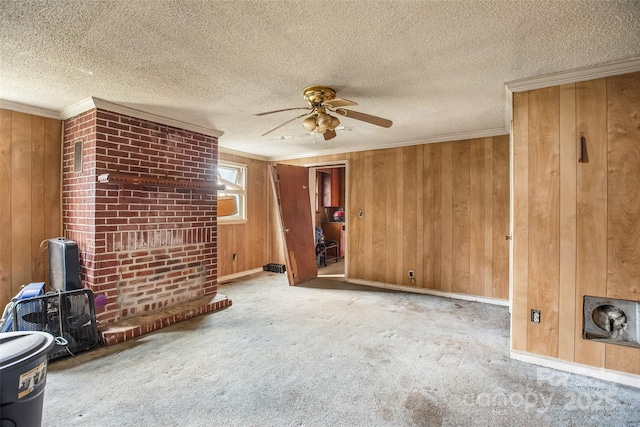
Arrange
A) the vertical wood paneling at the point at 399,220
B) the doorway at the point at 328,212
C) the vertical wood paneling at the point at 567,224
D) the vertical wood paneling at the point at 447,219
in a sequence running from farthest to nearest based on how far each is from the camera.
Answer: the doorway at the point at 328,212 → the vertical wood paneling at the point at 399,220 → the vertical wood paneling at the point at 447,219 → the vertical wood paneling at the point at 567,224

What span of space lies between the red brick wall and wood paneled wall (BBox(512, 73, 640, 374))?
3.33 m

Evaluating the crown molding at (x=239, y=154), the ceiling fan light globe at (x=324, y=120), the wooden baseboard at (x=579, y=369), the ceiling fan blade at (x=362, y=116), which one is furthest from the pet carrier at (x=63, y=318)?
the wooden baseboard at (x=579, y=369)

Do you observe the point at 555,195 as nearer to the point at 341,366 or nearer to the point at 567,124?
the point at 567,124

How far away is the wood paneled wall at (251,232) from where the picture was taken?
16.5 ft

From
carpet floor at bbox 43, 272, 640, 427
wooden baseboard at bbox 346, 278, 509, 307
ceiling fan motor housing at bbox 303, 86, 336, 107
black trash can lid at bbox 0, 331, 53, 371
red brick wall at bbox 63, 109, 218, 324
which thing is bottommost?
carpet floor at bbox 43, 272, 640, 427

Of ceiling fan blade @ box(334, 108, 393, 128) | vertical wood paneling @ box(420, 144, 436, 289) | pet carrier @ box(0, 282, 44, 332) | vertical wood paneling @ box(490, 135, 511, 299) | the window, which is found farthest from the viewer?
the window

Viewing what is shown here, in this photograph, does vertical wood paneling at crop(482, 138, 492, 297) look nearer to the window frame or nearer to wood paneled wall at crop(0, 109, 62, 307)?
the window frame

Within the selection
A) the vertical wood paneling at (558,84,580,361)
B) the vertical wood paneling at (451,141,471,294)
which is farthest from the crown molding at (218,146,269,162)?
the vertical wood paneling at (558,84,580,361)

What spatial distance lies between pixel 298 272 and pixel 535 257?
130 inches

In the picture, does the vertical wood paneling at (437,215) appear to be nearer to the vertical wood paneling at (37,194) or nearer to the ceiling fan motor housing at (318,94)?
the ceiling fan motor housing at (318,94)

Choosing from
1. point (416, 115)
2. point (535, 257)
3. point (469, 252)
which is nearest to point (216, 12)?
point (416, 115)

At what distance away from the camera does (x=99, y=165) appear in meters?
2.79

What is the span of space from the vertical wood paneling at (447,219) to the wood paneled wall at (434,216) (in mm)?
13

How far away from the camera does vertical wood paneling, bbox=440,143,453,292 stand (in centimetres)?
407
